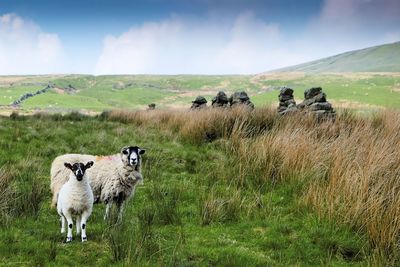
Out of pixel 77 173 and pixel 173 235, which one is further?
pixel 173 235

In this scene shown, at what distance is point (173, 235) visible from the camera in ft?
20.1

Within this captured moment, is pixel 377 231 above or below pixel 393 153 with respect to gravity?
below

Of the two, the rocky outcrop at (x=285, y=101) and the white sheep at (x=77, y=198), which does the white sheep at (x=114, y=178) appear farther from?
the rocky outcrop at (x=285, y=101)

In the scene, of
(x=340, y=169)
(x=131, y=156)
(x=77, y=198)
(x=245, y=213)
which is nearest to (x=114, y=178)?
(x=131, y=156)

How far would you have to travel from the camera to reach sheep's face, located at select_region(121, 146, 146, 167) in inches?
263

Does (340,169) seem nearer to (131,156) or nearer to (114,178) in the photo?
(131,156)

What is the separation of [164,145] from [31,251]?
8276 mm

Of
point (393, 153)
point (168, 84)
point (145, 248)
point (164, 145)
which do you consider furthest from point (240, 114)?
point (168, 84)

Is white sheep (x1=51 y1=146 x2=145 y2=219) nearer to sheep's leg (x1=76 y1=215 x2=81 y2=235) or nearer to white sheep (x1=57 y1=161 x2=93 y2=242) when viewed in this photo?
sheep's leg (x1=76 y1=215 x2=81 y2=235)

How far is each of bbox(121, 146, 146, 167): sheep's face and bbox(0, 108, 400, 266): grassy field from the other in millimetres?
826

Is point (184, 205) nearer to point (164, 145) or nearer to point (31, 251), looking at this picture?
point (31, 251)

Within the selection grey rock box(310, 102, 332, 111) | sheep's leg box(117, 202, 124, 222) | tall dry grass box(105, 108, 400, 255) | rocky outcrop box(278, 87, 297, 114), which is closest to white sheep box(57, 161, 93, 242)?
sheep's leg box(117, 202, 124, 222)

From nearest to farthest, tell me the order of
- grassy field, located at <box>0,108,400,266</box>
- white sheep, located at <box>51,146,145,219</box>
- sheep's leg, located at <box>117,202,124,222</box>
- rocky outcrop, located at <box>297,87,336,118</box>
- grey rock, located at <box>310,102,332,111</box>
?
grassy field, located at <box>0,108,400,266</box>
sheep's leg, located at <box>117,202,124,222</box>
white sheep, located at <box>51,146,145,219</box>
rocky outcrop, located at <box>297,87,336,118</box>
grey rock, located at <box>310,102,332,111</box>

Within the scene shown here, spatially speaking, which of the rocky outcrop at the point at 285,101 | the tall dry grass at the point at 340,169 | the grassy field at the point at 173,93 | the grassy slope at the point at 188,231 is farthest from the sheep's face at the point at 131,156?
the grassy field at the point at 173,93
